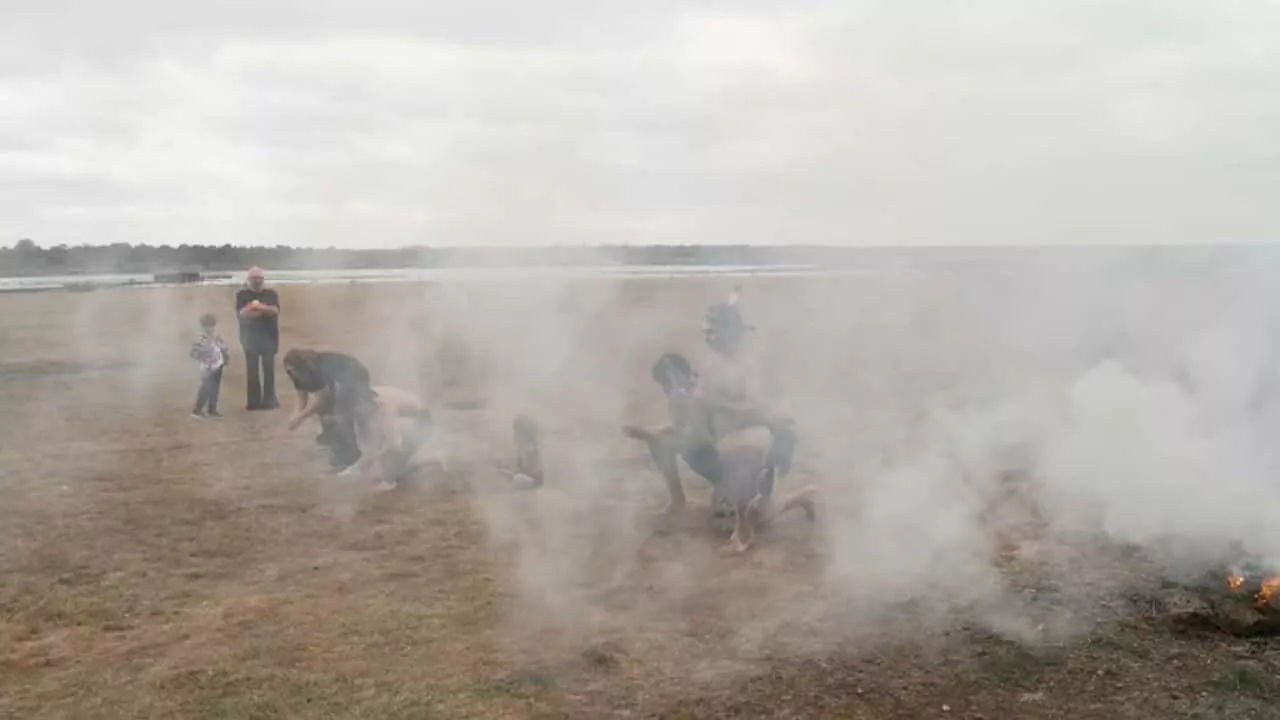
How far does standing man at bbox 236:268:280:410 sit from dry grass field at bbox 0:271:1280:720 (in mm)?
591

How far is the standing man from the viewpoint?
14.3 m

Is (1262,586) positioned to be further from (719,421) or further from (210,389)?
(210,389)

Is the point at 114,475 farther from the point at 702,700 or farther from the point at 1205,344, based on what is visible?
the point at 1205,344

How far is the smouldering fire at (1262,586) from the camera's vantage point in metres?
6.19

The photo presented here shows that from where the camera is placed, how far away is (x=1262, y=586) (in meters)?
6.34

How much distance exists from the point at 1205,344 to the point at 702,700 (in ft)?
26.4

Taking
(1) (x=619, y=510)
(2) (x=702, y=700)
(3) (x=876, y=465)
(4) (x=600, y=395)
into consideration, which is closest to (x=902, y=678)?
(2) (x=702, y=700)

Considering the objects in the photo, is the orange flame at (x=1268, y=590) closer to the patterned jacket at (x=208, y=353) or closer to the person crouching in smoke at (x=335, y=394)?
the person crouching in smoke at (x=335, y=394)

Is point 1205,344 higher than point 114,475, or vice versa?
point 1205,344

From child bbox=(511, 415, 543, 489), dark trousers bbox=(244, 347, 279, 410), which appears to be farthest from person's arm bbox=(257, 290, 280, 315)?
child bbox=(511, 415, 543, 489)

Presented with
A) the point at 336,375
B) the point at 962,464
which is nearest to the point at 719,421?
the point at 962,464

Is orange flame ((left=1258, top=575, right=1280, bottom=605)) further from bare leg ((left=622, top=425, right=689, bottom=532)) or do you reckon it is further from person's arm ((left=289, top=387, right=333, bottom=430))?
person's arm ((left=289, top=387, right=333, bottom=430))

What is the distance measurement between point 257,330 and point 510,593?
29.2 ft

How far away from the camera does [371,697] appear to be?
209 inches
